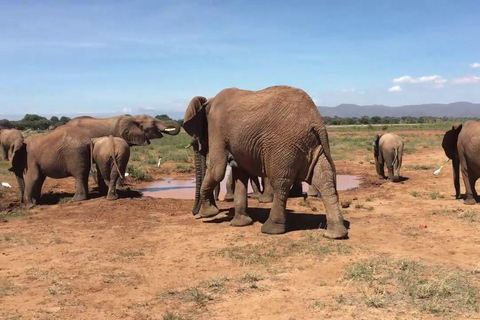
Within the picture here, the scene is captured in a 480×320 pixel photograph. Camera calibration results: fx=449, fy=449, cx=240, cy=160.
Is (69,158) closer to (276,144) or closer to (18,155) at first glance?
(18,155)

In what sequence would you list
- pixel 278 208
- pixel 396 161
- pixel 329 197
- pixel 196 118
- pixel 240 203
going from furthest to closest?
1. pixel 396 161
2. pixel 196 118
3. pixel 240 203
4. pixel 278 208
5. pixel 329 197

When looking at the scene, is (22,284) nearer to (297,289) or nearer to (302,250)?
(297,289)

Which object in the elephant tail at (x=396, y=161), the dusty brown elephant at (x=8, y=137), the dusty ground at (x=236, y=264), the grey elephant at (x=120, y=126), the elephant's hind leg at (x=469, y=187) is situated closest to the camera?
the dusty ground at (x=236, y=264)

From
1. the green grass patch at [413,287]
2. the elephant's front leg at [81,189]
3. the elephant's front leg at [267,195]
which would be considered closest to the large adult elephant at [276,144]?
the green grass patch at [413,287]

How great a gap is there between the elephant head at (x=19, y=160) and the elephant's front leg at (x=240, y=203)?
7506 millimetres

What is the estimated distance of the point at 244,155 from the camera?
9133mm

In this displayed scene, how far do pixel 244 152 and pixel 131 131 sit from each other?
7105 mm

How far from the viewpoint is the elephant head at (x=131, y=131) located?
1491cm

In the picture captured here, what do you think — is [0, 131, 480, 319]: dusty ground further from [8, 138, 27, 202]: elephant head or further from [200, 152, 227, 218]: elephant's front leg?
[8, 138, 27, 202]: elephant head

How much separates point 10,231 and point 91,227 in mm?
1658

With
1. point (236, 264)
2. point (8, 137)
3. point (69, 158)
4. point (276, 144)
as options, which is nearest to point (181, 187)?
point (69, 158)

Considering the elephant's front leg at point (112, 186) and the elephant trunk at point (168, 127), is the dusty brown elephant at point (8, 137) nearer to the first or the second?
the elephant's front leg at point (112, 186)

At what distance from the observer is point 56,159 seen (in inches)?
520

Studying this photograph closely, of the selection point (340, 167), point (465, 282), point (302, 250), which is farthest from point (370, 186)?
point (465, 282)
